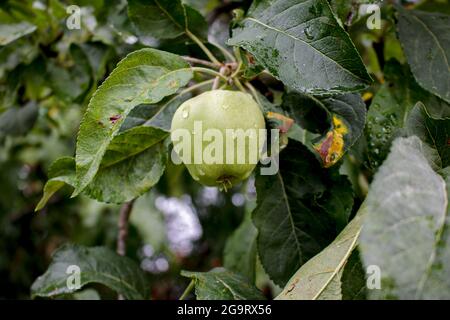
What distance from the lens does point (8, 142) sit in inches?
95.3

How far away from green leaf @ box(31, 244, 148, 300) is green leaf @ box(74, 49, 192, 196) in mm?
442

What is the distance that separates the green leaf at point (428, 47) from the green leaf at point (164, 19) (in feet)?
1.27

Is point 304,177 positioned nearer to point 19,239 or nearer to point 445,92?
point 445,92

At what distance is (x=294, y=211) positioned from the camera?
986 mm

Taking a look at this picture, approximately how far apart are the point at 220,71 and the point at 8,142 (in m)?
1.74

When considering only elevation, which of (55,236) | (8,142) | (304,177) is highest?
(304,177)

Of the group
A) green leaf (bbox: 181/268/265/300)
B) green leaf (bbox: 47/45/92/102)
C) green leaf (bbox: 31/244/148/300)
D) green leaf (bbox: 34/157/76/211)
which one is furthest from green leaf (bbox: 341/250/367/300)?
green leaf (bbox: 47/45/92/102)

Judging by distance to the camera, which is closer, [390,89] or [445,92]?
[445,92]

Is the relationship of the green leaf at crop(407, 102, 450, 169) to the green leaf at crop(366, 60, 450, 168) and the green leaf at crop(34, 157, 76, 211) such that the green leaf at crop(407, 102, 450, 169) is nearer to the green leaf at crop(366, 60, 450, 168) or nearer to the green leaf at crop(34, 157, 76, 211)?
the green leaf at crop(366, 60, 450, 168)

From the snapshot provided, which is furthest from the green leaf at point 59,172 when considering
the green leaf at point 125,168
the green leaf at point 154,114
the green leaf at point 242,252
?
the green leaf at point 242,252

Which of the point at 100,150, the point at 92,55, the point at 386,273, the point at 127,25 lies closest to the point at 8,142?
the point at 92,55

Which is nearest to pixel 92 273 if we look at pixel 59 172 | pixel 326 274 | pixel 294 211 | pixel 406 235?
pixel 59 172

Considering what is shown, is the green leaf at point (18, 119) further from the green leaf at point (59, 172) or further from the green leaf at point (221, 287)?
the green leaf at point (221, 287)

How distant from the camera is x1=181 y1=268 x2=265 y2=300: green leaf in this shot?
2.78 ft
